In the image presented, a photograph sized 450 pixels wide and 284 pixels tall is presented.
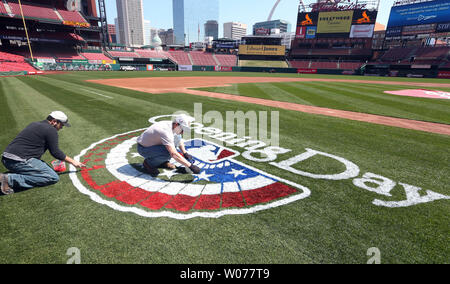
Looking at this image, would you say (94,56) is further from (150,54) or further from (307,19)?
(307,19)

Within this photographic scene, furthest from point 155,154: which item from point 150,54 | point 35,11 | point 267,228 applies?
point 150,54

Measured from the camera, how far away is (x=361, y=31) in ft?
221

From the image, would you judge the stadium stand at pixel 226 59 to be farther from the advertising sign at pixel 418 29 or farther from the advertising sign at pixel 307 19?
the advertising sign at pixel 418 29

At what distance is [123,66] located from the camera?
60.4m

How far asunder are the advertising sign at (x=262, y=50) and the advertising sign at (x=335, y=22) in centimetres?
1396

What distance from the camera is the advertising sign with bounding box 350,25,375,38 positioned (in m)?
66.5

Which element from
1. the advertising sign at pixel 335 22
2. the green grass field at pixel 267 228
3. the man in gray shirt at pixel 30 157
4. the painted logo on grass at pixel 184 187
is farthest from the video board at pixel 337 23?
the man in gray shirt at pixel 30 157

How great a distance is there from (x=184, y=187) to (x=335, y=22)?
84.3 metres

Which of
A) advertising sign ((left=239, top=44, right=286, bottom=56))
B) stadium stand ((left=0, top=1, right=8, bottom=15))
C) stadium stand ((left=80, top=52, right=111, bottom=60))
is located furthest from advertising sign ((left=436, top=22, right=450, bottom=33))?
stadium stand ((left=0, top=1, right=8, bottom=15))

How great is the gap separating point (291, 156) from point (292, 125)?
3292mm

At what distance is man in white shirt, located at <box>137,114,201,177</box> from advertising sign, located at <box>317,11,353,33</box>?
82711 millimetres

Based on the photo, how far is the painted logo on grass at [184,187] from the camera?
12.3 ft

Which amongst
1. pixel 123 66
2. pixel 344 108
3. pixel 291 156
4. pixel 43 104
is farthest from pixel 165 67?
pixel 291 156
